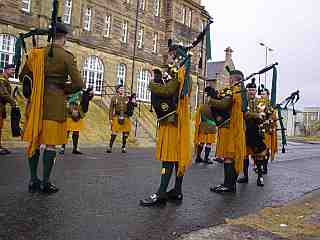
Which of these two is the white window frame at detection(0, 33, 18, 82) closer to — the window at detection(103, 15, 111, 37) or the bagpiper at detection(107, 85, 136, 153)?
the window at detection(103, 15, 111, 37)

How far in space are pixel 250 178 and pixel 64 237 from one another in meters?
6.25

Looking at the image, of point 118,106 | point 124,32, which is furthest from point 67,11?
point 118,106

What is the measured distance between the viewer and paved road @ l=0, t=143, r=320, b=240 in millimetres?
3832

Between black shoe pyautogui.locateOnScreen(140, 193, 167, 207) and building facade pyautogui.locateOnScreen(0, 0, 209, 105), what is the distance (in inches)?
750

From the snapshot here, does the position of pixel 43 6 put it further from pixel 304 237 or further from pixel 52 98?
pixel 304 237

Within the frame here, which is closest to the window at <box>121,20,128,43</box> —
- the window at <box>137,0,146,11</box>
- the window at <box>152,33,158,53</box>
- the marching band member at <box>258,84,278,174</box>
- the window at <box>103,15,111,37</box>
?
the window at <box>103,15,111,37</box>

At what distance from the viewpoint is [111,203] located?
5047 mm

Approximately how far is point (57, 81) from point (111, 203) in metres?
1.83

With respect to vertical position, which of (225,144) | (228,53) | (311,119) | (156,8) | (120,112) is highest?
(228,53)

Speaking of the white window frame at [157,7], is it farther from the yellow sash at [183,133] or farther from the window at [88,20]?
the yellow sash at [183,133]

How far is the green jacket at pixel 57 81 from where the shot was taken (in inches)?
209

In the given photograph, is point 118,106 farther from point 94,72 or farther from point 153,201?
point 94,72

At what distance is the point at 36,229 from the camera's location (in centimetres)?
370

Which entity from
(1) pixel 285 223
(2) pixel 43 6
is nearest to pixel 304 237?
(1) pixel 285 223
